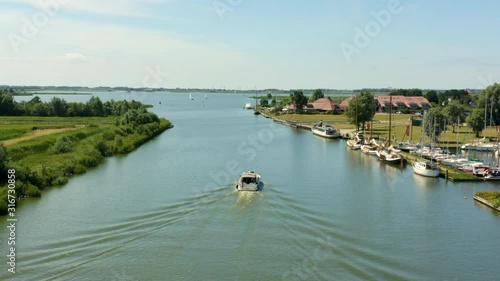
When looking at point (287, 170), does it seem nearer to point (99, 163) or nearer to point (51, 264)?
point (99, 163)

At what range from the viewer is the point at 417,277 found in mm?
15680

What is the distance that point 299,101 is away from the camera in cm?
8900

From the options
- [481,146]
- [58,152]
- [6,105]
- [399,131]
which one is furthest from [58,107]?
[481,146]

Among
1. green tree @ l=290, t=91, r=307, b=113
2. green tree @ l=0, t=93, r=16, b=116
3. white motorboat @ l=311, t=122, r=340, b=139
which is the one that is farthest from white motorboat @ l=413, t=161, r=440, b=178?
green tree @ l=0, t=93, r=16, b=116

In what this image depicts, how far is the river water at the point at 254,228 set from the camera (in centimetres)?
1609

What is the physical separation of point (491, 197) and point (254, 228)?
14.1 metres

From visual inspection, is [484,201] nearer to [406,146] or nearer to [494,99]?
[406,146]

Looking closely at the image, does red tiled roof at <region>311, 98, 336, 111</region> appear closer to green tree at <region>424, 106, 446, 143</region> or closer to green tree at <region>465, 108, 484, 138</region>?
green tree at <region>465, 108, 484, 138</region>

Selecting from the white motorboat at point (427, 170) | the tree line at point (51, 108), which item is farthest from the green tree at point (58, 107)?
the white motorboat at point (427, 170)

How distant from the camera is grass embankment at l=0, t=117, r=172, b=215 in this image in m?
25.8

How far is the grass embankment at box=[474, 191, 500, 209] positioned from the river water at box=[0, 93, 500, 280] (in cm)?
51

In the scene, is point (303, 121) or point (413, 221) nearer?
point (413, 221)

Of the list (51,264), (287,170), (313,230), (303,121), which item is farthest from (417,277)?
(303,121)

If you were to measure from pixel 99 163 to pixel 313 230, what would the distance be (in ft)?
72.4
